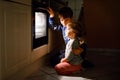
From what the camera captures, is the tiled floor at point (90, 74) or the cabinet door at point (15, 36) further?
the tiled floor at point (90, 74)

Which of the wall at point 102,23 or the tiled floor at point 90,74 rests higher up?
the wall at point 102,23

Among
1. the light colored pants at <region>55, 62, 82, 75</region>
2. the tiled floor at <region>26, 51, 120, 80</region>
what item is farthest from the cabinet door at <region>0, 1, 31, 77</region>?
the light colored pants at <region>55, 62, 82, 75</region>

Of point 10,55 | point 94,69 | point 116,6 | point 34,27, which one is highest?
point 116,6

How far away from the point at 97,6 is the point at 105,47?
794 millimetres

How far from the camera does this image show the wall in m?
3.72

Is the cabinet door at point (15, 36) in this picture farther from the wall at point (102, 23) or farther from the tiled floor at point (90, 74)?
the wall at point (102, 23)

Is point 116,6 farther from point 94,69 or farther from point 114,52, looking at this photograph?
point 94,69

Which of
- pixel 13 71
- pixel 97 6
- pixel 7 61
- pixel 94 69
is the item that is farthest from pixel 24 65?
pixel 97 6

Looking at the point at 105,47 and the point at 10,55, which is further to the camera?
the point at 105,47

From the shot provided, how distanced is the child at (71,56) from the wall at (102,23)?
159cm

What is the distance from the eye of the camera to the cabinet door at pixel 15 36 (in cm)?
151

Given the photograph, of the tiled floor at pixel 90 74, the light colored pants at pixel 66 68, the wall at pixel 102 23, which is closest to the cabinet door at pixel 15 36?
the tiled floor at pixel 90 74

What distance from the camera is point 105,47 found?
3961mm

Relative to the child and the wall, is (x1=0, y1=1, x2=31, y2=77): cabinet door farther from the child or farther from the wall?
the wall
